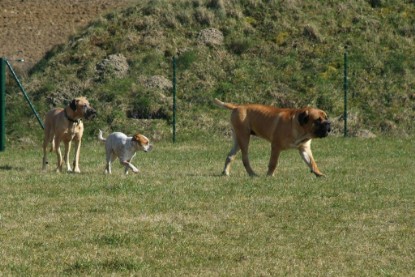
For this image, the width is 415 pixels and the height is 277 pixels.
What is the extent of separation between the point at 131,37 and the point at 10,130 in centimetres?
564

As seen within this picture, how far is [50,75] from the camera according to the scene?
95.0ft

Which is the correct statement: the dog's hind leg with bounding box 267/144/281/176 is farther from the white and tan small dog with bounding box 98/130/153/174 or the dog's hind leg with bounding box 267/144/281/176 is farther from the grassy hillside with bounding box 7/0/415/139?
the grassy hillside with bounding box 7/0/415/139

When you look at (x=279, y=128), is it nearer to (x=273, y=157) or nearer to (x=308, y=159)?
(x=273, y=157)

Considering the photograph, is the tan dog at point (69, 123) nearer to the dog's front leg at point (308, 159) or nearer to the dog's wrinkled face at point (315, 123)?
the dog's front leg at point (308, 159)

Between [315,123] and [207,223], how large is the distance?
4.66 m

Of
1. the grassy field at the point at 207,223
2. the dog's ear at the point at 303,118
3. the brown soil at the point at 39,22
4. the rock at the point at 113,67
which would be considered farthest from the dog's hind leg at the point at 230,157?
the brown soil at the point at 39,22

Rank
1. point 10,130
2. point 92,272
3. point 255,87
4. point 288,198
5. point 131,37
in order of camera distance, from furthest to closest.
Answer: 1. point 131,37
2. point 255,87
3. point 10,130
4. point 288,198
5. point 92,272

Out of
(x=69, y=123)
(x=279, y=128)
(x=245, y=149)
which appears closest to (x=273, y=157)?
(x=279, y=128)

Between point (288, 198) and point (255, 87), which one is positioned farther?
point (255, 87)

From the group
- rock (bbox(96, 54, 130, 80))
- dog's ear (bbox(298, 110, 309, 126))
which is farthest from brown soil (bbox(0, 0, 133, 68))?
dog's ear (bbox(298, 110, 309, 126))

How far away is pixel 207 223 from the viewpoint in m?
11.4

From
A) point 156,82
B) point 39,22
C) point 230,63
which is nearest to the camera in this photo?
point 156,82

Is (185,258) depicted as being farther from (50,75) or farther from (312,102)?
(50,75)

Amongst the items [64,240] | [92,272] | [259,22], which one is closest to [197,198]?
[64,240]
